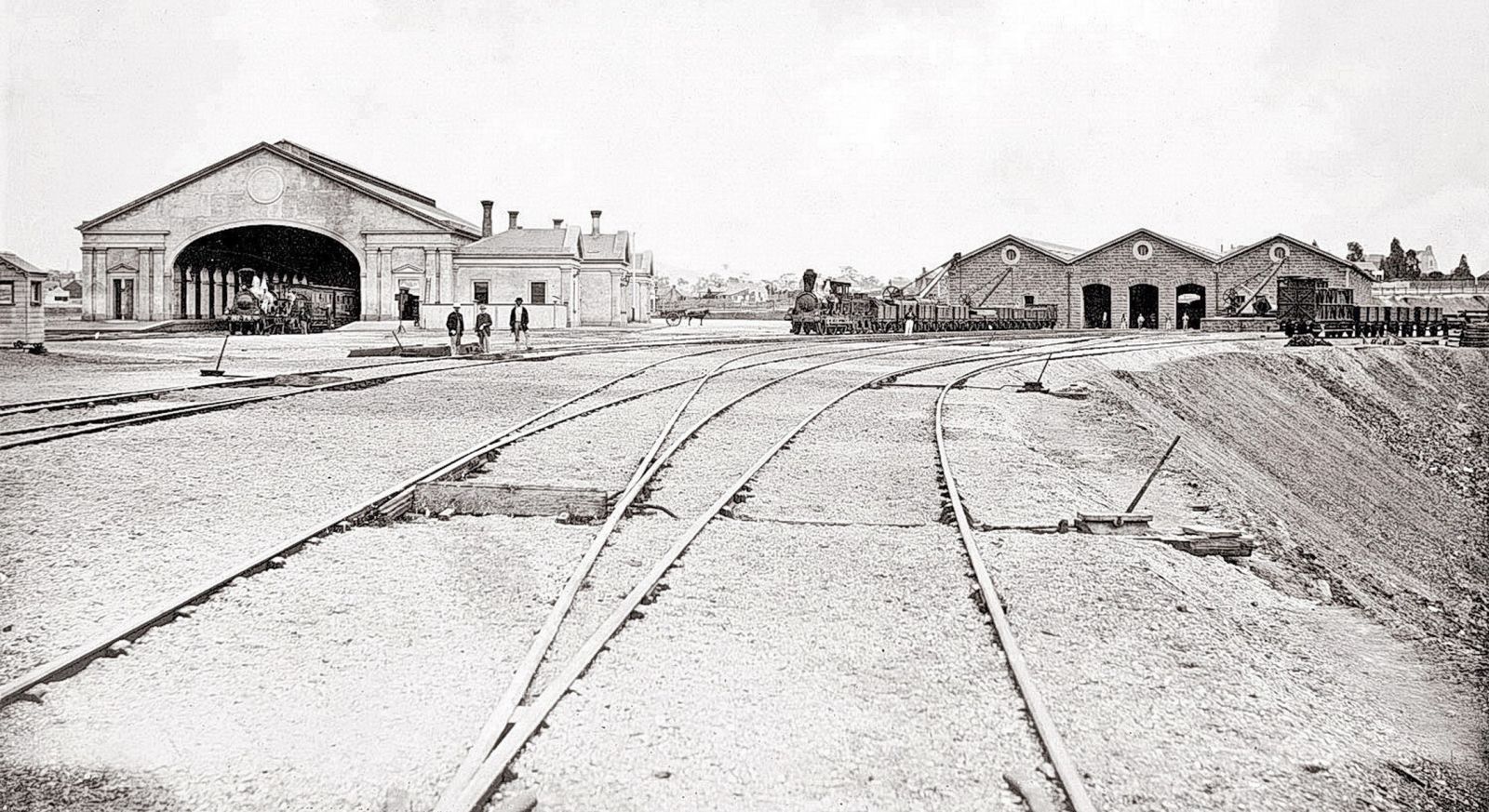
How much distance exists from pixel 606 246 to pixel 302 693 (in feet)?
167

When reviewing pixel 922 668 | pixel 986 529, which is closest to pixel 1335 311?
pixel 986 529

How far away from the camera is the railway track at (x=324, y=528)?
447cm

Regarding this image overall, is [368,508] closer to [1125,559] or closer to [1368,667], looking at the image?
[1125,559]

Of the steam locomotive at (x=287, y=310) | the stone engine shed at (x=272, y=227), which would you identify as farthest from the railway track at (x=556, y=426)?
the stone engine shed at (x=272, y=227)

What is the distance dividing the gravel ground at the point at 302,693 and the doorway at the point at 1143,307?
5599 cm

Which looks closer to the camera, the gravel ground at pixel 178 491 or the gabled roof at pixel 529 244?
the gravel ground at pixel 178 491

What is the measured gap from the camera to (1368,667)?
18.3ft

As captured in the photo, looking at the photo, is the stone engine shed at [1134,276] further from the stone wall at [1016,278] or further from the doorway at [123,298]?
the doorway at [123,298]

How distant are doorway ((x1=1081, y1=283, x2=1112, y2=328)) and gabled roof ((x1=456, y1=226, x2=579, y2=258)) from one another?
2691cm

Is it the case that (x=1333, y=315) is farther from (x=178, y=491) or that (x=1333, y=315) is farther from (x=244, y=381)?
(x=178, y=491)

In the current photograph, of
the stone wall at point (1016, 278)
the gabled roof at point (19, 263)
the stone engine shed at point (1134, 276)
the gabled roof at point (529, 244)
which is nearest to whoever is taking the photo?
the gabled roof at point (19, 263)

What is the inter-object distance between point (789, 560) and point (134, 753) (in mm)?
3628

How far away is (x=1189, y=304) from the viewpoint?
188 feet

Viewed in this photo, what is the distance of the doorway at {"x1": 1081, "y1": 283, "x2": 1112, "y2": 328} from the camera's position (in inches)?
2281
